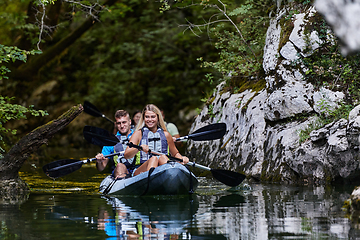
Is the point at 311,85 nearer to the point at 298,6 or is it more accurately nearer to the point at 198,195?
the point at 298,6

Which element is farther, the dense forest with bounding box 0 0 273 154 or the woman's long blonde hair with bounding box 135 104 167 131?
the dense forest with bounding box 0 0 273 154

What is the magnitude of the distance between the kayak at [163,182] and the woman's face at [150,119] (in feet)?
2.86

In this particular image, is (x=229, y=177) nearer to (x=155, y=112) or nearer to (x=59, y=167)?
(x=155, y=112)

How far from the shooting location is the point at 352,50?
307 inches

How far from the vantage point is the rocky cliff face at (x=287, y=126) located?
22.1 ft

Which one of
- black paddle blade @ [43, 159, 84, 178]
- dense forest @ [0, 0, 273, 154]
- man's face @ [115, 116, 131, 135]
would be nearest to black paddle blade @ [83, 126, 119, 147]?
man's face @ [115, 116, 131, 135]

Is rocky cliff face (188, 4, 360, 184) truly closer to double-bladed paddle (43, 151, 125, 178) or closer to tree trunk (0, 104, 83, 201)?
double-bladed paddle (43, 151, 125, 178)

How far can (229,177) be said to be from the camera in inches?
283

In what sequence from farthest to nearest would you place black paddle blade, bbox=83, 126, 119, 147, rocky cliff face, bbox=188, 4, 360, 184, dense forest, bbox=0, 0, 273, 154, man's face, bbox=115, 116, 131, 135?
dense forest, bbox=0, 0, 273, 154
man's face, bbox=115, 116, 131, 135
black paddle blade, bbox=83, 126, 119, 147
rocky cliff face, bbox=188, 4, 360, 184

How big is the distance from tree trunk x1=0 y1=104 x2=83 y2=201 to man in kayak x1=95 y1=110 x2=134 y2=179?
0.99 metres

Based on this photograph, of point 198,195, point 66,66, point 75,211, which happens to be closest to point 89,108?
point 198,195

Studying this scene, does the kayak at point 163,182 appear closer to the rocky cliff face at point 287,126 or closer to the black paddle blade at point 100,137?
the black paddle blade at point 100,137

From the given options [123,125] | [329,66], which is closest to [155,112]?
[123,125]

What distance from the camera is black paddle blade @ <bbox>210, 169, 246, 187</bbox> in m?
7.11
